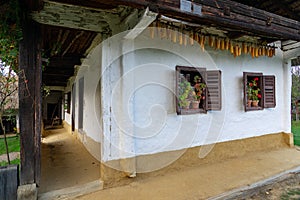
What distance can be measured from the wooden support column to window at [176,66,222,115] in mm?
2450

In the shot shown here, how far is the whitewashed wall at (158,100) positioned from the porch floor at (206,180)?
499mm

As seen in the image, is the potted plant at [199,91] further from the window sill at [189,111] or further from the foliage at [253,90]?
the foliage at [253,90]

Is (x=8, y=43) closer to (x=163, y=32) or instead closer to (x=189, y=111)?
(x=163, y=32)

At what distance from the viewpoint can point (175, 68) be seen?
12.6 ft

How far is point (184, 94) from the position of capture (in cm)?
376

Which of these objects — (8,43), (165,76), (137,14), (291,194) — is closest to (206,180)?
(291,194)

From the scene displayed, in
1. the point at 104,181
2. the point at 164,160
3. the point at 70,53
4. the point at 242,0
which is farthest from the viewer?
the point at 70,53

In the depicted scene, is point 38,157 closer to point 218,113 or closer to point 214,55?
point 218,113

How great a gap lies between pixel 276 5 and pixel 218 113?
260cm

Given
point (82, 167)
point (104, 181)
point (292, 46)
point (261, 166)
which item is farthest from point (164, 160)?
point (292, 46)

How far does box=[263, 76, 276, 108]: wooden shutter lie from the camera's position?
5.00 m

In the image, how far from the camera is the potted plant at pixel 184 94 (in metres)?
3.76

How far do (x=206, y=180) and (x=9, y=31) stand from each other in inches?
144

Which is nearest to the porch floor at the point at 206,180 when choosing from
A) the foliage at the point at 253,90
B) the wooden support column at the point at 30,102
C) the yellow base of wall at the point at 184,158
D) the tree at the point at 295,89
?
the yellow base of wall at the point at 184,158
